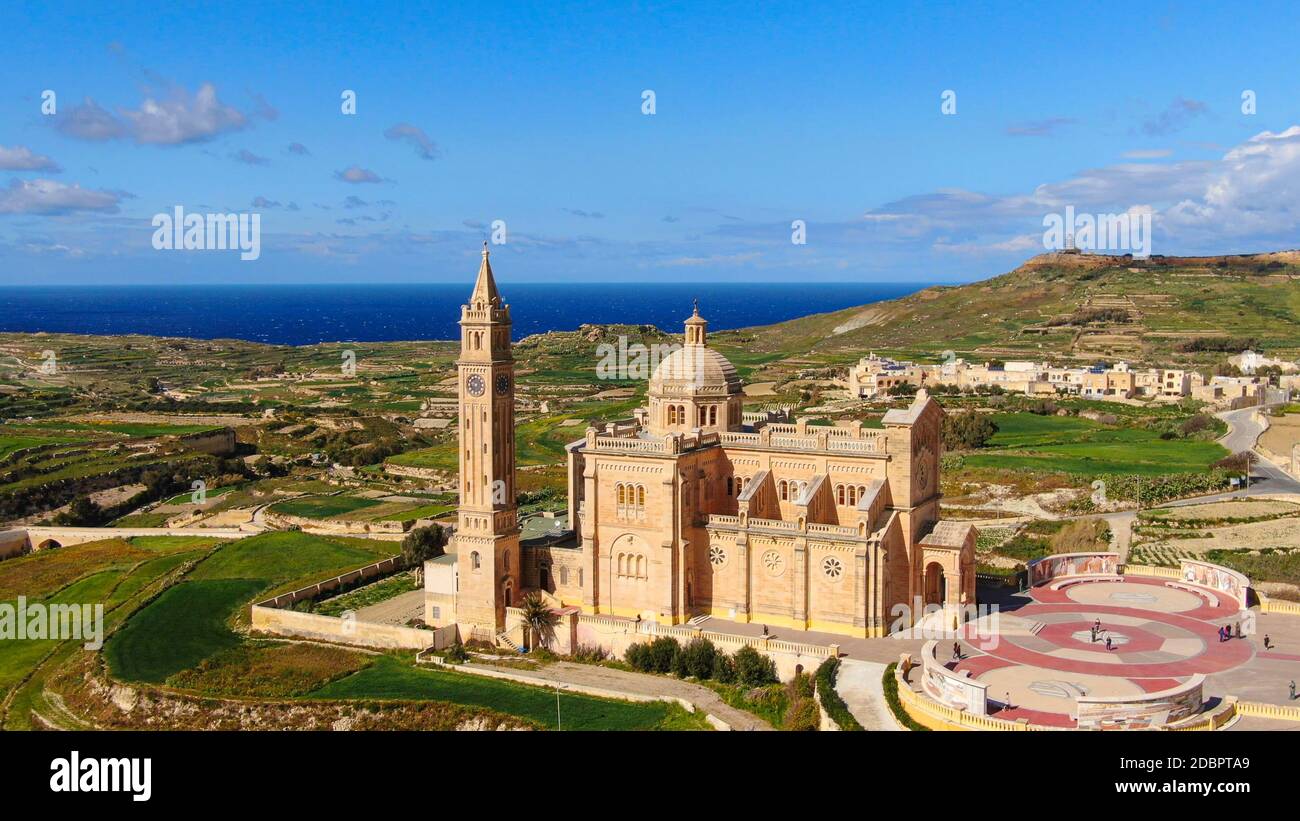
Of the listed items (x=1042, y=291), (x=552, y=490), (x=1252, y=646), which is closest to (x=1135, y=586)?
(x=1252, y=646)

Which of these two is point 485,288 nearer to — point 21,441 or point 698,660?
point 698,660

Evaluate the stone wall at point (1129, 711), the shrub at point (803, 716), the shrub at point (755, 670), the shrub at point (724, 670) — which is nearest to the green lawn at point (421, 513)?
the shrub at point (724, 670)

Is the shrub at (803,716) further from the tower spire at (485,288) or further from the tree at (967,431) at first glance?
the tree at (967,431)

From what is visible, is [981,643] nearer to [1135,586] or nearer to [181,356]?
[1135,586]

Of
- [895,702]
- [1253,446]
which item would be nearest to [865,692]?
[895,702]

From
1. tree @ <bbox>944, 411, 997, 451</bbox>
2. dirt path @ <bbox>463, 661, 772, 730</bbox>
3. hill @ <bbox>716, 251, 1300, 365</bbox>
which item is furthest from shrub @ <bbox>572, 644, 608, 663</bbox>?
hill @ <bbox>716, 251, 1300, 365</bbox>

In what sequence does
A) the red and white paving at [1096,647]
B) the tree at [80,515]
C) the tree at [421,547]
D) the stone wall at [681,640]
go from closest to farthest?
1. the red and white paving at [1096,647]
2. the stone wall at [681,640]
3. the tree at [421,547]
4. the tree at [80,515]

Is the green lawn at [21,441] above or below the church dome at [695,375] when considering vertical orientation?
below
